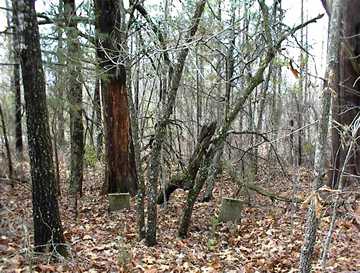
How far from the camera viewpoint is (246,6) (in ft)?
43.0

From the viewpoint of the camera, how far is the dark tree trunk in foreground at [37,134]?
5.28m

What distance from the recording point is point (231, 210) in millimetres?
8945

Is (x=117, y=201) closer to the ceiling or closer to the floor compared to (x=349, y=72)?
closer to the floor

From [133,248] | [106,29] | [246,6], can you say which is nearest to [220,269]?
[133,248]

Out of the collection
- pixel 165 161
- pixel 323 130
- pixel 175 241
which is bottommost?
pixel 175 241

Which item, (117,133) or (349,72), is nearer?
(349,72)

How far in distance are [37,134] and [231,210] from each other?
15.9 feet

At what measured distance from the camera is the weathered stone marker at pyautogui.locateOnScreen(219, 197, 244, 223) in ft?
29.2

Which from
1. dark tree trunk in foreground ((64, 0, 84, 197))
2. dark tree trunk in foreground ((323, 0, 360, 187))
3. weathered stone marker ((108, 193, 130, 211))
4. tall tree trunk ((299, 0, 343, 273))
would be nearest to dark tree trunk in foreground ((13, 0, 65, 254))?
dark tree trunk in foreground ((64, 0, 84, 197))

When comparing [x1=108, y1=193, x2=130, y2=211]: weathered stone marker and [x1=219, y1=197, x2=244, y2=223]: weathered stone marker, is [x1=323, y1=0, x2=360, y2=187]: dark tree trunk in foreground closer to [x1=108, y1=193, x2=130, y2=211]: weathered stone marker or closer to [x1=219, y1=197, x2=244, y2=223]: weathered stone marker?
[x1=219, y1=197, x2=244, y2=223]: weathered stone marker

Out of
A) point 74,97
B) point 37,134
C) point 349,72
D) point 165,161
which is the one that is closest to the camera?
point 37,134

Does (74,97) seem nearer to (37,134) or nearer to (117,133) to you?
(117,133)

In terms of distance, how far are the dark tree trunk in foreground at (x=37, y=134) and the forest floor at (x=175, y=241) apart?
0.91 ft

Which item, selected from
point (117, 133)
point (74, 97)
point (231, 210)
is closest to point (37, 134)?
point (231, 210)
